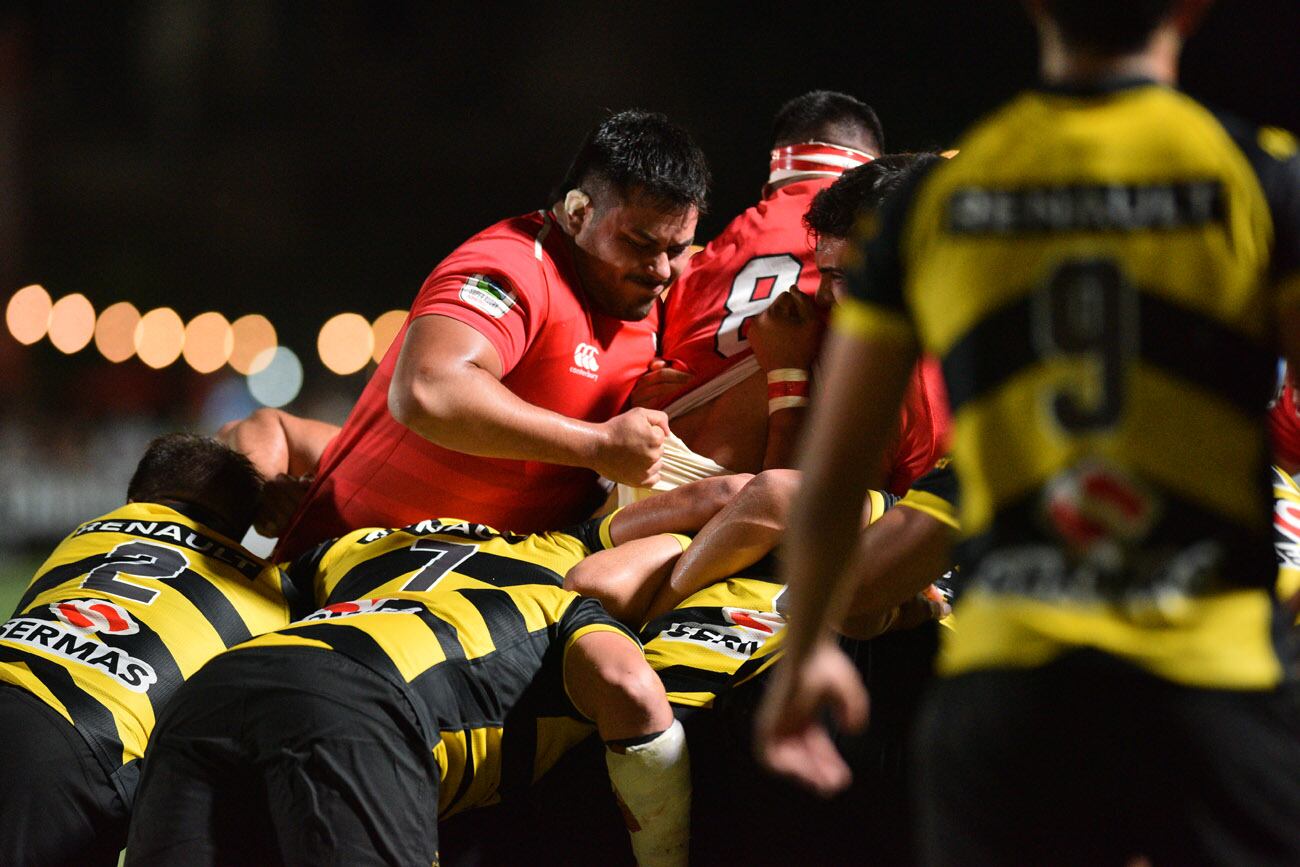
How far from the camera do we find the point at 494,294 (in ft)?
13.1

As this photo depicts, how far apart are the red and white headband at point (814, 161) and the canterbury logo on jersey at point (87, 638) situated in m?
2.93

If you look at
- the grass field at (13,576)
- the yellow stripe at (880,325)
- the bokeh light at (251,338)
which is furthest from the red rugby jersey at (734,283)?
the bokeh light at (251,338)

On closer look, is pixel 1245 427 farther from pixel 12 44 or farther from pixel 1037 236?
pixel 12 44

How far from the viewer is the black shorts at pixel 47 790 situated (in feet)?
9.57

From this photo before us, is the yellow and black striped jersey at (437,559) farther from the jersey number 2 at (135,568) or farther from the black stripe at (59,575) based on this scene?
the black stripe at (59,575)

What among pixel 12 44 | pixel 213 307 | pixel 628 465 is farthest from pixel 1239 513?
pixel 213 307

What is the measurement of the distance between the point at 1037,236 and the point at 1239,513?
1.12 feet

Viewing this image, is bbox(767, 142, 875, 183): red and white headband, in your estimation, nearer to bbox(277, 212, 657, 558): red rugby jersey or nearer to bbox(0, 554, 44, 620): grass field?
bbox(277, 212, 657, 558): red rugby jersey

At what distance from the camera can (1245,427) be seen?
1.39 metres

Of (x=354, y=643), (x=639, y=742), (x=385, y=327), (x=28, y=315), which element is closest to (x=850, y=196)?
(x=639, y=742)

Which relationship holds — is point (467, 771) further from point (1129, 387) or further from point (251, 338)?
point (251, 338)

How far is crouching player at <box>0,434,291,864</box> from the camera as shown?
297cm

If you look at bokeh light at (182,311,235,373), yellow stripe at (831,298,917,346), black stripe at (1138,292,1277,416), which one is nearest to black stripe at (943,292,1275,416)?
black stripe at (1138,292,1277,416)

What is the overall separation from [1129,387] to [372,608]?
212 centimetres
